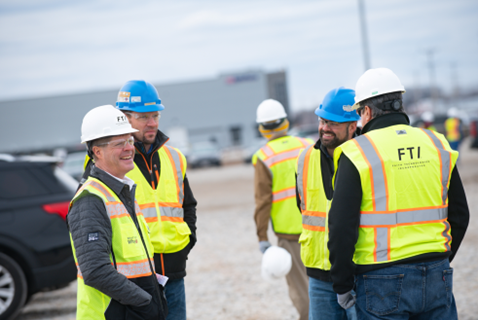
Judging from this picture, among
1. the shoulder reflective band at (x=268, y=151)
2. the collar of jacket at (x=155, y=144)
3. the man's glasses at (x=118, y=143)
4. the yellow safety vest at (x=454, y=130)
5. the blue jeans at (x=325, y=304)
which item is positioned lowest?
the yellow safety vest at (x=454, y=130)

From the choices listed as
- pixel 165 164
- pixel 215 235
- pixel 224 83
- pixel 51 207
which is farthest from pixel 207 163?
pixel 224 83

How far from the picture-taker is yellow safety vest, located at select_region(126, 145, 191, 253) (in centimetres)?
329

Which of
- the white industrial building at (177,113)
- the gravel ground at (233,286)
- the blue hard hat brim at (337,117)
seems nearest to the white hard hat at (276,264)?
the blue hard hat brim at (337,117)

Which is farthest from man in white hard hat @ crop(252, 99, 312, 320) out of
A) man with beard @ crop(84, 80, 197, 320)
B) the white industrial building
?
the white industrial building

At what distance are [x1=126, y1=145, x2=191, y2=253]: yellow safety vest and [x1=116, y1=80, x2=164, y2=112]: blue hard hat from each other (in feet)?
1.09

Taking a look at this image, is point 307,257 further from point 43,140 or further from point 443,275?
point 43,140

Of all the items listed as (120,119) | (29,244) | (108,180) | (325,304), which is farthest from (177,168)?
(29,244)

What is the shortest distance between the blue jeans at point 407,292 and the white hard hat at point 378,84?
96cm

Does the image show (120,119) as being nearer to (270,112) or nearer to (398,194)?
(398,194)

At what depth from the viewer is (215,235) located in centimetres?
977

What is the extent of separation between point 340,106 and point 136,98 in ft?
4.85

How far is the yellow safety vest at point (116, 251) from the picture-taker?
7.97ft

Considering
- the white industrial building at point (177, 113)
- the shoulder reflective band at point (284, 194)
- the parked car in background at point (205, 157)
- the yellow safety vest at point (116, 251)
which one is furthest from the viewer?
the white industrial building at point (177, 113)

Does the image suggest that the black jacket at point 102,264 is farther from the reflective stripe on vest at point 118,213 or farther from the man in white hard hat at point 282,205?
the man in white hard hat at point 282,205
